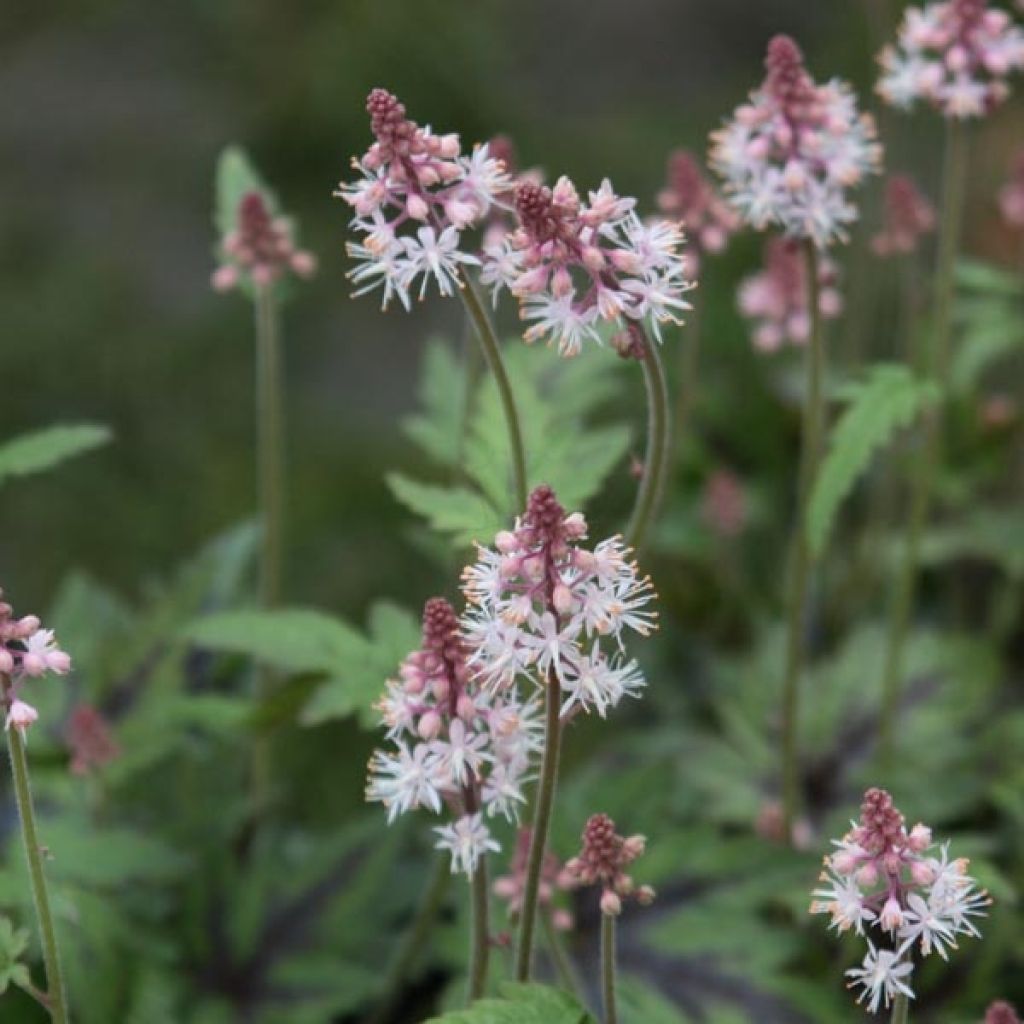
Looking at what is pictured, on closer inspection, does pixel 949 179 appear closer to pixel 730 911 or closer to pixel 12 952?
pixel 730 911

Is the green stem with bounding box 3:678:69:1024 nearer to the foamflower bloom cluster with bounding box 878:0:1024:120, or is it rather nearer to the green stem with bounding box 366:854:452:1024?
the green stem with bounding box 366:854:452:1024

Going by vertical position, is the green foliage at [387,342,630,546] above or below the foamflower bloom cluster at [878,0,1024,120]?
below

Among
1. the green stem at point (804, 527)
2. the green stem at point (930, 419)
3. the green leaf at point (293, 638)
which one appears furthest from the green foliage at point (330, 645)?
the green stem at point (930, 419)

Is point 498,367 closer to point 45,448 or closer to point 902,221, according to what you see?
point 45,448

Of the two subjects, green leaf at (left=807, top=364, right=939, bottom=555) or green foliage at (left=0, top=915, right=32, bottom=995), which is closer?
green foliage at (left=0, top=915, right=32, bottom=995)

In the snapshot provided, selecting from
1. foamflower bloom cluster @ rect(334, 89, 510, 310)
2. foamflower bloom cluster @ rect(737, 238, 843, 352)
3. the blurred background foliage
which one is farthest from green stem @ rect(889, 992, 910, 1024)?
foamflower bloom cluster @ rect(737, 238, 843, 352)

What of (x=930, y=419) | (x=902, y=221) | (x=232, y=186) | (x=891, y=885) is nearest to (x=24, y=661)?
(x=891, y=885)

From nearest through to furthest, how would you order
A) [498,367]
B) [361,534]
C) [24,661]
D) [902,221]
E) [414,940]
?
[24,661] < [498,367] < [414,940] < [902,221] < [361,534]
